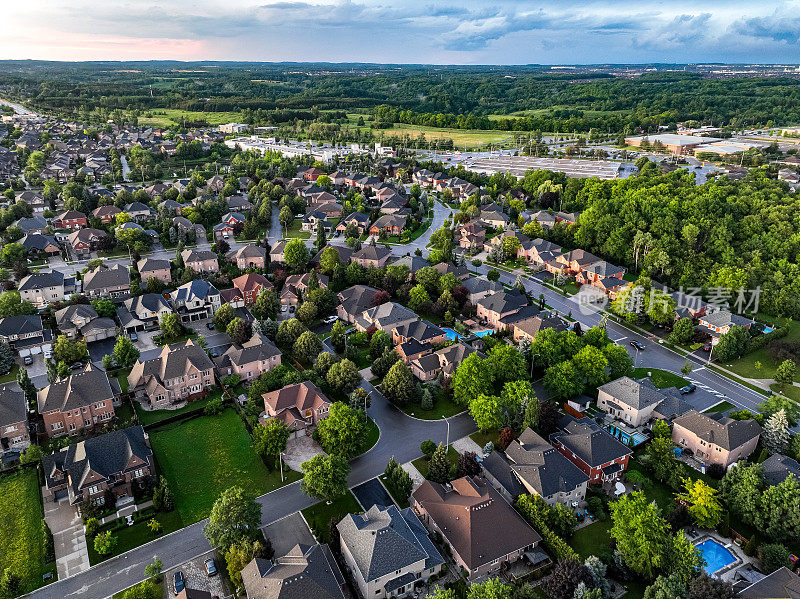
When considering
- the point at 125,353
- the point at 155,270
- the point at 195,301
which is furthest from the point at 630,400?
the point at 155,270

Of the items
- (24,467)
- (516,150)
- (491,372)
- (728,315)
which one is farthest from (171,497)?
(516,150)

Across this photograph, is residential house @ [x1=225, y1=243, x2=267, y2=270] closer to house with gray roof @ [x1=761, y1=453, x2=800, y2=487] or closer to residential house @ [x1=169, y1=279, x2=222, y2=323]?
residential house @ [x1=169, y1=279, x2=222, y2=323]

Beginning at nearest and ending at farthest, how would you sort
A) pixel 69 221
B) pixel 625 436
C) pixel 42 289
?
pixel 625 436, pixel 42 289, pixel 69 221

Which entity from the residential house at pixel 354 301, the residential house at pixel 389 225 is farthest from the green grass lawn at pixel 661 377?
the residential house at pixel 389 225

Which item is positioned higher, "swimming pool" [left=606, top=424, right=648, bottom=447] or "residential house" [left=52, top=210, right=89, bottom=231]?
"residential house" [left=52, top=210, right=89, bottom=231]

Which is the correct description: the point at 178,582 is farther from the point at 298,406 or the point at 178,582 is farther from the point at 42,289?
the point at 42,289

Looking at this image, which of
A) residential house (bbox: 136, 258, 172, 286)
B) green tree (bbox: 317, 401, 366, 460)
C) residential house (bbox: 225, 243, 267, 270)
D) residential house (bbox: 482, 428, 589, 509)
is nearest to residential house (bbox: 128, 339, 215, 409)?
green tree (bbox: 317, 401, 366, 460)

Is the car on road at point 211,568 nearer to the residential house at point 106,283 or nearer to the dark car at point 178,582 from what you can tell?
the dark car at point 178,582

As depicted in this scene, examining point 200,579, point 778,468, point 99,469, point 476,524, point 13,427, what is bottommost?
point 200,579
